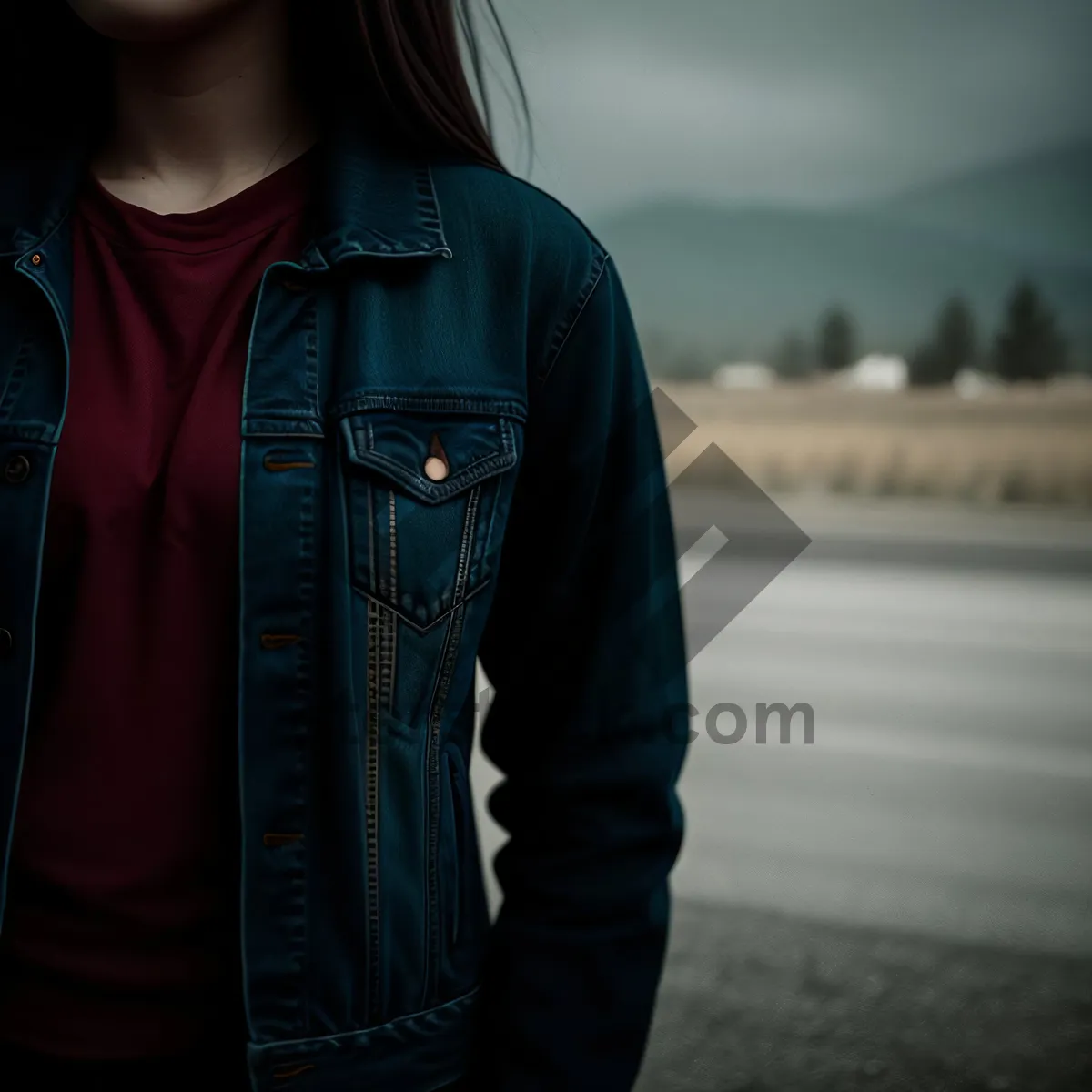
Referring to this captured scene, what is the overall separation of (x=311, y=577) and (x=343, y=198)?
1.10 ft

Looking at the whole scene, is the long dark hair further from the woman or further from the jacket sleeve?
the jacket sleeve

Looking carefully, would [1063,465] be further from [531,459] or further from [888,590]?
[531,459]

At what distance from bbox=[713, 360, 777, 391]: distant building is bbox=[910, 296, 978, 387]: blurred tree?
7.22 feet

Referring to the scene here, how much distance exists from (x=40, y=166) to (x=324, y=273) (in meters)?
0.29

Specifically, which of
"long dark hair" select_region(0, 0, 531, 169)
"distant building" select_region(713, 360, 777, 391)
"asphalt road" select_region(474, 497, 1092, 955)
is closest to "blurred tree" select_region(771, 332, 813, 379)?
"distant building" select_region(713, 360, 777, 391)

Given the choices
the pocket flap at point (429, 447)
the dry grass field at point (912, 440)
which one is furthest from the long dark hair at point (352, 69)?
the dry grass field at point (912, 440)

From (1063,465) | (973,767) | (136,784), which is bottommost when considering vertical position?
(973,767)

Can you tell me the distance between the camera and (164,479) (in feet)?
3.05

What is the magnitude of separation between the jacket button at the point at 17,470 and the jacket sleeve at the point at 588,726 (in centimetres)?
40

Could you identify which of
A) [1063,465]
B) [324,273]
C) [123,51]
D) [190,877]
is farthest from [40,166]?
[1063,465]

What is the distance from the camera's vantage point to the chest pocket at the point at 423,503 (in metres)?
0.98

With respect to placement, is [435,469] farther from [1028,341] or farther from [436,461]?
[1028,341]

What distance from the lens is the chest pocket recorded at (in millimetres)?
975

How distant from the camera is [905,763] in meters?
4.95
